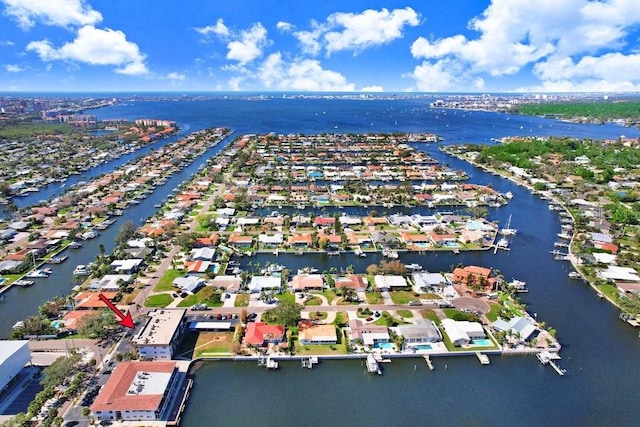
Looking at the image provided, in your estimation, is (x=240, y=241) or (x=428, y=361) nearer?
(x=428, y=361)

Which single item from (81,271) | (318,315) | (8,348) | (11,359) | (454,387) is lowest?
(454,387)

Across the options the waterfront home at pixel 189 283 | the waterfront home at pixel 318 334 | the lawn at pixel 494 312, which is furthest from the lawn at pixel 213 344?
the lawn at pixel 494 312

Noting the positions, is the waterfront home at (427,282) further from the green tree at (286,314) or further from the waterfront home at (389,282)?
the green tree at (286,314)

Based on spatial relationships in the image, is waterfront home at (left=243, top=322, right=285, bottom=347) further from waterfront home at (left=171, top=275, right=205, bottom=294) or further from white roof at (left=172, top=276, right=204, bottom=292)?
white roof at (left=172, top=276, right=204, bottom=292)

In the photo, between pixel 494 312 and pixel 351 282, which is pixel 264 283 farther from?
pixel 494 312

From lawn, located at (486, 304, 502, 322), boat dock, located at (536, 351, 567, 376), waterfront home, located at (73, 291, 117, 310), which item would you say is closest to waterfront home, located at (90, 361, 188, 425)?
waterfront home, located at (73, 291, 117, 310)

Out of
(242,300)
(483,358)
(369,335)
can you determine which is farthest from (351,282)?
(483,358)

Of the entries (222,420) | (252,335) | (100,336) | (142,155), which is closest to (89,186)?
(142,155)
